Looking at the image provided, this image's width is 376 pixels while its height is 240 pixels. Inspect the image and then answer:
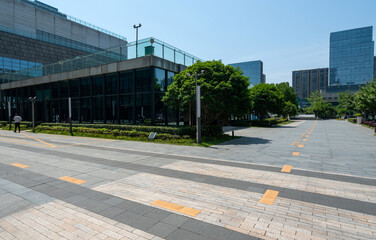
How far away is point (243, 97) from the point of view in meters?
17.0

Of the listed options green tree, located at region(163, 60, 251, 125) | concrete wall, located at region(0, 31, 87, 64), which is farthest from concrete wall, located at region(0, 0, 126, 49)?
green tree, located at region(163, 60, 251, 125)

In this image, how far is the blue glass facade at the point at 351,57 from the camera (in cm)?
17700

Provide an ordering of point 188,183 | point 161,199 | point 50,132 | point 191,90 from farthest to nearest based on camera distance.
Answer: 1. point 50,132
2. point 191,90
3. point 188,183
4. point 161,199

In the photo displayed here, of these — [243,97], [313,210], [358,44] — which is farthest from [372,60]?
[313,210]

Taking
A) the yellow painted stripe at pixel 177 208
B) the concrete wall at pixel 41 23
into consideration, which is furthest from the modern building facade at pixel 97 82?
the yellow painted stripe at pixel 177 208

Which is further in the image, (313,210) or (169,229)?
(313,210)

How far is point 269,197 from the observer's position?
18.0ft

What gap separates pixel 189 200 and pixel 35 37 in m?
63.6

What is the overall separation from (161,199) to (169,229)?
4.71 ft

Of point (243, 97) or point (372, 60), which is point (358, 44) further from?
point (243, 97)

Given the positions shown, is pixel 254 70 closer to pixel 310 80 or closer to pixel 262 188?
pixel 310 80

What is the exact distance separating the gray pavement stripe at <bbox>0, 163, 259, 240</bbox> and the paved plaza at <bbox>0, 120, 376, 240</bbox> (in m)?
0.02

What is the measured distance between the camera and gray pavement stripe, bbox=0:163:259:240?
382 centimetres

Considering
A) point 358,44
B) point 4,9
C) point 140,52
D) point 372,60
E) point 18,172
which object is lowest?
point 18,172
